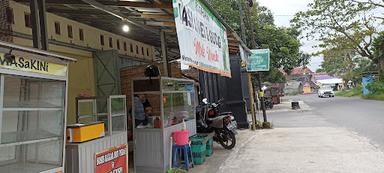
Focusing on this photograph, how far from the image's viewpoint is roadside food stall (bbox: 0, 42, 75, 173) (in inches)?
145

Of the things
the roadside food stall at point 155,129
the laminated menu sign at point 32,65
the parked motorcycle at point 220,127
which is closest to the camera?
the laminated menu sign at point 32,65

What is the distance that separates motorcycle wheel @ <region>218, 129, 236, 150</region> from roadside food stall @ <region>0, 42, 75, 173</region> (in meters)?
6.19

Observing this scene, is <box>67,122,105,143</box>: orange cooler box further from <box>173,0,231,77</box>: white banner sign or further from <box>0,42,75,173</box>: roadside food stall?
<box>173,0,231,77</box>: white banner sign

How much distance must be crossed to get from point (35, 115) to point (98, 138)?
49.1 inches

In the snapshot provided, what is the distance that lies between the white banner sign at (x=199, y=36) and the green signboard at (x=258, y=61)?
6392 mm

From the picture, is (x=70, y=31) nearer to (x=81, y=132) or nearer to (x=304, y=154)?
(x=81, y=132)

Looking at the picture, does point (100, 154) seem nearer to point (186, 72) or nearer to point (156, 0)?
point (156, 0)

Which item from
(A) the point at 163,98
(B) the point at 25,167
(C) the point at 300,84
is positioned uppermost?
(C) the point at 300,84

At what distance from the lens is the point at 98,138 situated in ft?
17.4

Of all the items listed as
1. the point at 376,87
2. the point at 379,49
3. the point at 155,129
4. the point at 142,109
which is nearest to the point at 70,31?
the point at 142,109

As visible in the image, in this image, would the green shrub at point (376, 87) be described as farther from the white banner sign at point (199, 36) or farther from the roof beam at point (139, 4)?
the roof beam at point (139, 4)

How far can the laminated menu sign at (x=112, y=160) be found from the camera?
5204 millimetres

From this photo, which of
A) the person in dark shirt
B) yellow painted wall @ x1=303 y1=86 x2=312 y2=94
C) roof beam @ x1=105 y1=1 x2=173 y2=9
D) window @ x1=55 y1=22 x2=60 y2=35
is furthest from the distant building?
roof beam @ x1=105 y1=1 x2=173 y2=9

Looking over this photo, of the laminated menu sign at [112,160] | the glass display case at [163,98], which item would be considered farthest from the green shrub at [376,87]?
the laminated menu sign at [112,160]
